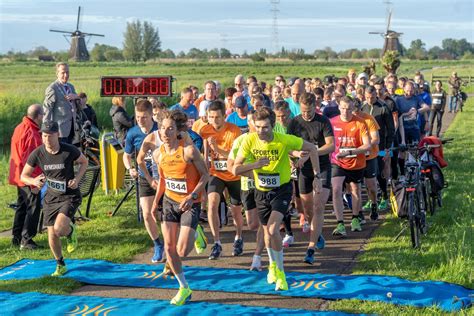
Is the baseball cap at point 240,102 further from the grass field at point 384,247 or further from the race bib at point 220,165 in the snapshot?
the grass field at point 384,247

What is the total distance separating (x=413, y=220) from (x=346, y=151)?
1524mm

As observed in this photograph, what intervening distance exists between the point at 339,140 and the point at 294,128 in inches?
48.9

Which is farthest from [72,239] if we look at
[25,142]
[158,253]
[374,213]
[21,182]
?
[374,213]

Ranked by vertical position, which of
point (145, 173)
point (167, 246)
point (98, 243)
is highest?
point (145, 173)

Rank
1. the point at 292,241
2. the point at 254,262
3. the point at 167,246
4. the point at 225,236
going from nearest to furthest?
the point at 167,246 < the point at 254,262 < the point at 292,241 < the point at 225,236

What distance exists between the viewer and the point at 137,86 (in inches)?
495

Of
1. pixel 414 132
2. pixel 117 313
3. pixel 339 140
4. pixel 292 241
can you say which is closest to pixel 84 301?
pixel 117 313

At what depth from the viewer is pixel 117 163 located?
13.5 meters

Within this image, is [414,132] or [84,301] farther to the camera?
[414,132]

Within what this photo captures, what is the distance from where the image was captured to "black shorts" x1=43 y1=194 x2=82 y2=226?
829cm

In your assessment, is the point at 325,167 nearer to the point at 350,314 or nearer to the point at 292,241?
the point at 292,241

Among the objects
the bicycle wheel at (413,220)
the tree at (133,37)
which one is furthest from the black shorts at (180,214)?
the tree at (133,37)

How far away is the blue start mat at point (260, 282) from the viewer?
718 cm

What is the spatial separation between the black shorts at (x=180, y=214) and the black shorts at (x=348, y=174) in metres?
3.22
